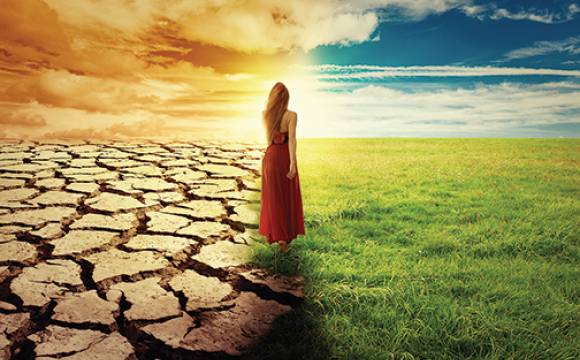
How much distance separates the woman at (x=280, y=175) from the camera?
269cm

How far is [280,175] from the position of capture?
283 cm

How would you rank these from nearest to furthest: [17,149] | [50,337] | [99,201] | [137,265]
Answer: [50,337], [137,265], [99,201], [17,149]

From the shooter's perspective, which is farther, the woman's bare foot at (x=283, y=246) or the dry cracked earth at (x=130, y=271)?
the woman's bare foot at (x=283, y=246)

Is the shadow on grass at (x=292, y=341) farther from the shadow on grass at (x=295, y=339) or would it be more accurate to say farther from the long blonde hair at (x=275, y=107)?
the long blonde hair at (x=275, y=107)

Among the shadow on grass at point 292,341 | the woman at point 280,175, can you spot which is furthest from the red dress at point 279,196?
the shadow on grass at point 292,341

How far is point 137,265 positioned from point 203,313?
0.91 meters

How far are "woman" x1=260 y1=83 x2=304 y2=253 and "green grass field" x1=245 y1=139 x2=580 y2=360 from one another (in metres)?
0.24

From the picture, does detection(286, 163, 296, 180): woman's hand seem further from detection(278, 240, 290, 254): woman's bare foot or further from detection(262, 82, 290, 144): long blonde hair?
detection(278, 240, 290, 254): woman's bare foot

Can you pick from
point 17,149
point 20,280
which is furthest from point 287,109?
point 17,149

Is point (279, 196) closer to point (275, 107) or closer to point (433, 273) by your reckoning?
point (275, 107)

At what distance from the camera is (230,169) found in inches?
252

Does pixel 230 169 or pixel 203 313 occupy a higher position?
pixel 230 169

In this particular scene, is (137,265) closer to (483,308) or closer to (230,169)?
(483,308)

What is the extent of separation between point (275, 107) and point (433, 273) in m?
1.83
